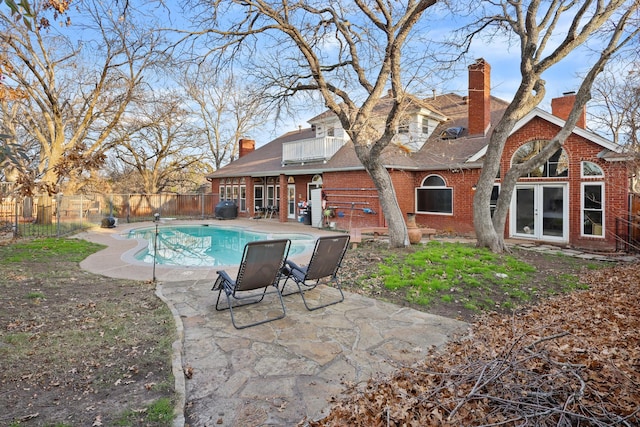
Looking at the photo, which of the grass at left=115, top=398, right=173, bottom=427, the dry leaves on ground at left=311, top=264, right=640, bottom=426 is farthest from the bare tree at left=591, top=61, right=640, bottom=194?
the grass at left=115, top=398, right=173, bottom=427

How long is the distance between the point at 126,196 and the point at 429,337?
2133cm

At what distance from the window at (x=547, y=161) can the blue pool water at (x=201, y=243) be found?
7.83 m

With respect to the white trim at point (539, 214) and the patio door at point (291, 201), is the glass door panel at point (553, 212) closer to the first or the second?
the white trim at point (539, 214)

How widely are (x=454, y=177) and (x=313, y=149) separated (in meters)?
7.09

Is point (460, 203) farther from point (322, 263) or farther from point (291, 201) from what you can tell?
point (322, 263)

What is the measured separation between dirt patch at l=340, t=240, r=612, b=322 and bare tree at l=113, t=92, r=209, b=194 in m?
18.3

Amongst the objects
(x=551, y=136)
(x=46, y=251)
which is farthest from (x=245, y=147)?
(x=551, y=136)

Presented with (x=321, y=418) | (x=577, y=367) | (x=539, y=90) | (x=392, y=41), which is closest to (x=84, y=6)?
(x=392, y=41)

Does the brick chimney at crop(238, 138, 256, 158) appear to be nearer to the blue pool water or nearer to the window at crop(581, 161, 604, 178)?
the blue pool water

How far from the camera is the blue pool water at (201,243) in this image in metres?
10.7

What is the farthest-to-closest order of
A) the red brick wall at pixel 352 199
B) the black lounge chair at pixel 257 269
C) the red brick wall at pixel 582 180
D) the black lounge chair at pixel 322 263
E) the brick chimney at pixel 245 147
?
the brick chimney at pixel 245 147, the red brick wall at pixel 352 199, the red brick wall at pixel 582 180, the black lounge chair at pixel 322 263, the black lounge chair at pixel 257 269

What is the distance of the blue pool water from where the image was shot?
10742 mm

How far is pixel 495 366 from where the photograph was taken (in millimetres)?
2744

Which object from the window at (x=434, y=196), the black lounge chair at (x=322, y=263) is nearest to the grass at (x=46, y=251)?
the black lounge chair at (x=322, y=263)
